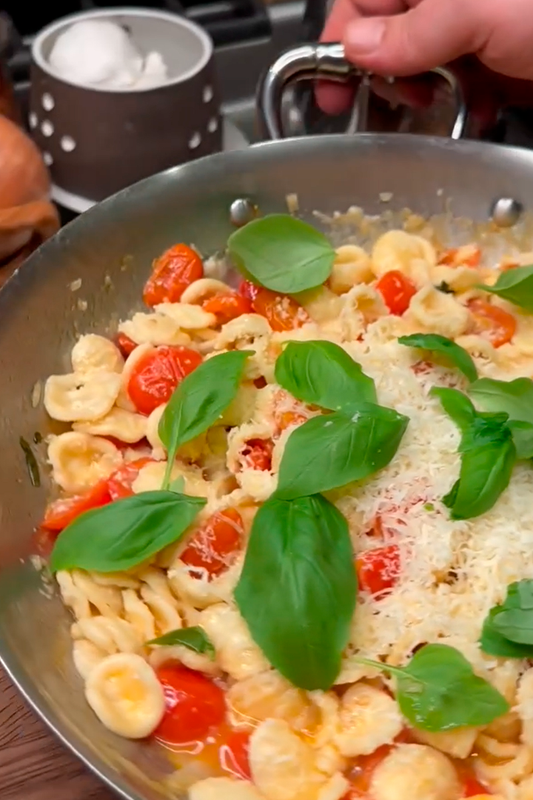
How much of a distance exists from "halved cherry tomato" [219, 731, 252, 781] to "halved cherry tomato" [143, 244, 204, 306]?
0.53 m

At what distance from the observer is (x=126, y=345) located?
3.41 feet

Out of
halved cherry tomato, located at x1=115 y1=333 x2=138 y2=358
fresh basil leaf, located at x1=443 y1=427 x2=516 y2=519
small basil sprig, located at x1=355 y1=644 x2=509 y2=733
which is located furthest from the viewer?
halved cherry tomato, located at x1=115 y1=333 x2=138 y2=358

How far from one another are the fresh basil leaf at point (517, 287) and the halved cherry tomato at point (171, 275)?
351mm

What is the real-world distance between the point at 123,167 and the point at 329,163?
269 millimetres

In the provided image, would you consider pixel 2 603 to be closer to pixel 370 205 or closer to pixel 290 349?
pixel 290 349

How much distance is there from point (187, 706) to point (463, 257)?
69cm

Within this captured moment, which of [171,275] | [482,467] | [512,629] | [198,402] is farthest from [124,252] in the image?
[512,629]

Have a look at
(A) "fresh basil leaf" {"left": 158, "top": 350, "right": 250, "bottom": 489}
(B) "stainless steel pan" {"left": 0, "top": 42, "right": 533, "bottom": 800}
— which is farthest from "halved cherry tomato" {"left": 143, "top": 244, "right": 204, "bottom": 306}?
(A) "fresh basil leaf" {"left": 158, "top": 350, "right": 250, "bottom": 489}

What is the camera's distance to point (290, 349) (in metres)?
0.93

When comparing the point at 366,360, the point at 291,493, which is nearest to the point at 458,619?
the point at 291,493

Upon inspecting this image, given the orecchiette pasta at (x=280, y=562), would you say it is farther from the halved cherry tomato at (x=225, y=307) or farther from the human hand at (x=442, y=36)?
the human hand at (x=442, y=36)

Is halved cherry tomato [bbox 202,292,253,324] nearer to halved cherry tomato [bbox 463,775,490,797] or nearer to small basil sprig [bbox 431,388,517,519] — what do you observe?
small basil sprig [bbox 431,388,517,519]

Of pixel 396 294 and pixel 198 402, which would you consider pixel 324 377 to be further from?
pixel 396 294

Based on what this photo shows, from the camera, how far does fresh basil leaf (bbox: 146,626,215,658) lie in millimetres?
766
